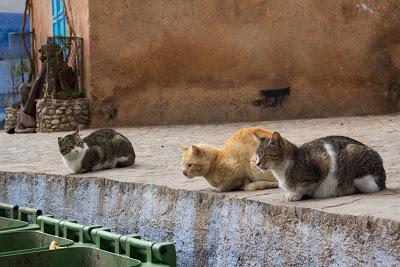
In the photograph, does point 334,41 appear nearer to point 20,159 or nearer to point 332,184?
point 20,159

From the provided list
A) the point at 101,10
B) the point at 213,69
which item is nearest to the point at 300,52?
the point at 213,69

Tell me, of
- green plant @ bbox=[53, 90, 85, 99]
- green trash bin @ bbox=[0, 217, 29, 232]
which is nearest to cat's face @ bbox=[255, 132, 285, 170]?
green trash bin @ bbox=[0, 217, 29, 232]

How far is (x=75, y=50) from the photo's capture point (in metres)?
15.1

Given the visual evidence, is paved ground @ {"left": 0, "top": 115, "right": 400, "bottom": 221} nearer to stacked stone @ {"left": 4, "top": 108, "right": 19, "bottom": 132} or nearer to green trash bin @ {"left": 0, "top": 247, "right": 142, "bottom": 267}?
green trash bin @ {"left": 0, "top": 247, "right": 142, "bottom": 267}

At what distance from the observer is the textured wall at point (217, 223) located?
4484 millimetres

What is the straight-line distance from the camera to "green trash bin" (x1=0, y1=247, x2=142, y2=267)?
476 centimetres

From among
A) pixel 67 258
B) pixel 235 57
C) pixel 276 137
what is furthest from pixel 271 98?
pixel 67 258

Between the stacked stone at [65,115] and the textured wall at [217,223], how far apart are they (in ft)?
21.5

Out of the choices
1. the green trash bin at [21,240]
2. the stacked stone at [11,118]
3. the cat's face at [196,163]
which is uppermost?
the cat's face at [196,163]

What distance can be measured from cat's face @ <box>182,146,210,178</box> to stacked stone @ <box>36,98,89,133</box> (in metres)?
8.85

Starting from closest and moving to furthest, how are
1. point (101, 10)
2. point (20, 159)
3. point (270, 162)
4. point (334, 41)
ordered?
A: point (270, 162), point (20, 159), point (101, 10), point (334, 41)

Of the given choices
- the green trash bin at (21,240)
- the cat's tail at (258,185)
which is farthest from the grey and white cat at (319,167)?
the green trash bin at (21,240)

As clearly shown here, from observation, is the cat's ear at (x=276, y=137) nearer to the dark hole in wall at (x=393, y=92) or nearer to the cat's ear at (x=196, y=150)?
the cat's ear at (x=196, y=150)

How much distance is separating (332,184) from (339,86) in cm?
1052
